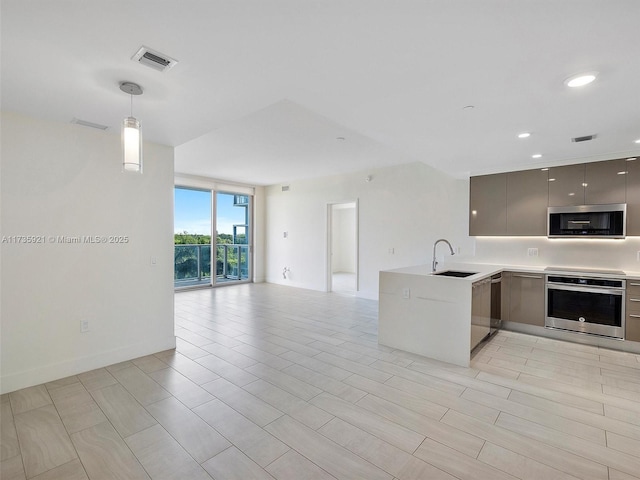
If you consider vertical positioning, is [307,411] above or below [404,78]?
below

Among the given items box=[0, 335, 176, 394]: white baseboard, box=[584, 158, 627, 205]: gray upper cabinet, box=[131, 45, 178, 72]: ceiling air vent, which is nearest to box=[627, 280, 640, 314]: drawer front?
box=[584, 158, 627, 205]: gray upper cabinet

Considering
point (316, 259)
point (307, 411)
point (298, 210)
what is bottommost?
point (307, 411)

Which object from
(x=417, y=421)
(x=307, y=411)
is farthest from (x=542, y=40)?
(x=307, y=411)

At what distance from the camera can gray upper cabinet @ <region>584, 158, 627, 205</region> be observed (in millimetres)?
3852

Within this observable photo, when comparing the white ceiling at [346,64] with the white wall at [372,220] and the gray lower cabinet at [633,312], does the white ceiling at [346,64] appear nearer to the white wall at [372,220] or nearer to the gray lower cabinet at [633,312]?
the gray lower cabinet at [633,312]

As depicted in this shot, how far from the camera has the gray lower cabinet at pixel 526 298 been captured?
4.16 m

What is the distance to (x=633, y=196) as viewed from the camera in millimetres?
3777

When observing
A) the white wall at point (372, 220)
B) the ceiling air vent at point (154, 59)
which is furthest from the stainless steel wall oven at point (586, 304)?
the ceiling air vent at point (154, 59)

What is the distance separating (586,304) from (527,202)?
5.04ft

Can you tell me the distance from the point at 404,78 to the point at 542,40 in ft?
2.52

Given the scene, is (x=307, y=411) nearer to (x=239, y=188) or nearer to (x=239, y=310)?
(x=239, y=310)

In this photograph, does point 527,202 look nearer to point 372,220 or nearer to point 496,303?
point 496,303

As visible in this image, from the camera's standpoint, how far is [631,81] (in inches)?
83.7

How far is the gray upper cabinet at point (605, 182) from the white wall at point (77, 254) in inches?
210
